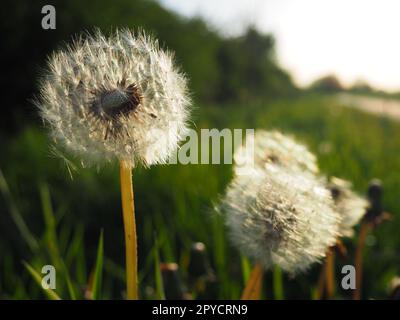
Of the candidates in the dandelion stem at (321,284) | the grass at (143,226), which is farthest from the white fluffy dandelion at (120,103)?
the dandelion stem at (321,284)

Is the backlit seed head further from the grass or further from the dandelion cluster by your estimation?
the dandelion cluster

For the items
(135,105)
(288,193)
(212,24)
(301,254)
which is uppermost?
(212,24)

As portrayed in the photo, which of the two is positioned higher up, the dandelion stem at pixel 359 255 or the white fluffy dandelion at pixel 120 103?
the white fluffy dandelion at pixel 120 103

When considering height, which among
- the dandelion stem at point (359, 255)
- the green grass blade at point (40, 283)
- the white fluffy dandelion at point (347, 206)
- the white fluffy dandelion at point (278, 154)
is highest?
the white fluffy dandelion at point (278, 154)

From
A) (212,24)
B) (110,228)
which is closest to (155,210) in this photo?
(110,228)

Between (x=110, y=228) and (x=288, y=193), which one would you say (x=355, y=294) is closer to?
(x=288, y=193)

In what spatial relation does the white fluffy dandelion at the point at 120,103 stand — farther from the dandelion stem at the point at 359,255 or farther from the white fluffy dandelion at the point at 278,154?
the dandelion stem at the point at 359,255

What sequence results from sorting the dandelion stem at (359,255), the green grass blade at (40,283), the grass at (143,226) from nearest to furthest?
the green grass blade at (40,283)
the dandelion stem at (359,255)
the grass at (143,226)

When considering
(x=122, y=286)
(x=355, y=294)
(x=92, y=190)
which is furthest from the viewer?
(x=92, y=190)

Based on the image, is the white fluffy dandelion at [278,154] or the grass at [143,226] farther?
the grass at [143,226]
